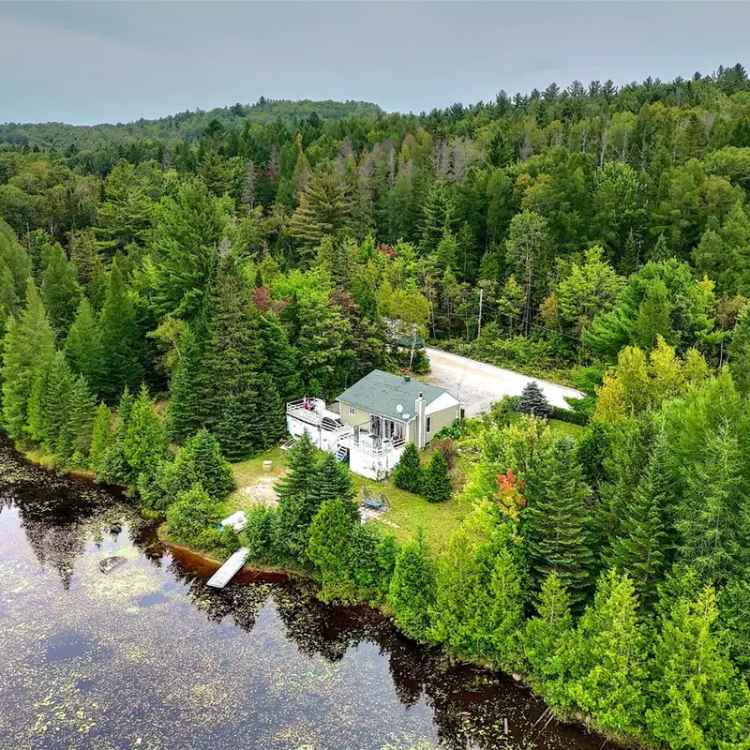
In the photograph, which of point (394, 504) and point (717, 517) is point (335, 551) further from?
point (717, 517)

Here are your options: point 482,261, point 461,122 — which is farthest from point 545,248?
point 461,122

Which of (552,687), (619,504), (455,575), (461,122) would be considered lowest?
(552,687)

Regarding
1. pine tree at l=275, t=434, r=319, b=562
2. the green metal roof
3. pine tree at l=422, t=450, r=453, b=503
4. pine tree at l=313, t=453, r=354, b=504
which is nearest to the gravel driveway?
the green metal roof

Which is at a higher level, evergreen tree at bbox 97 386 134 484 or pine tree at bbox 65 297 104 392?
pine tree at bbox 65 297 104 392

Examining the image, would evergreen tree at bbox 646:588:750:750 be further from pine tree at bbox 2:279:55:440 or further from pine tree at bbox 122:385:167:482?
pine tree at bbox 2:279:55:440

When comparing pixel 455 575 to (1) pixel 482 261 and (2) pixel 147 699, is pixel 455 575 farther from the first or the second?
(1) pixel 482 261
